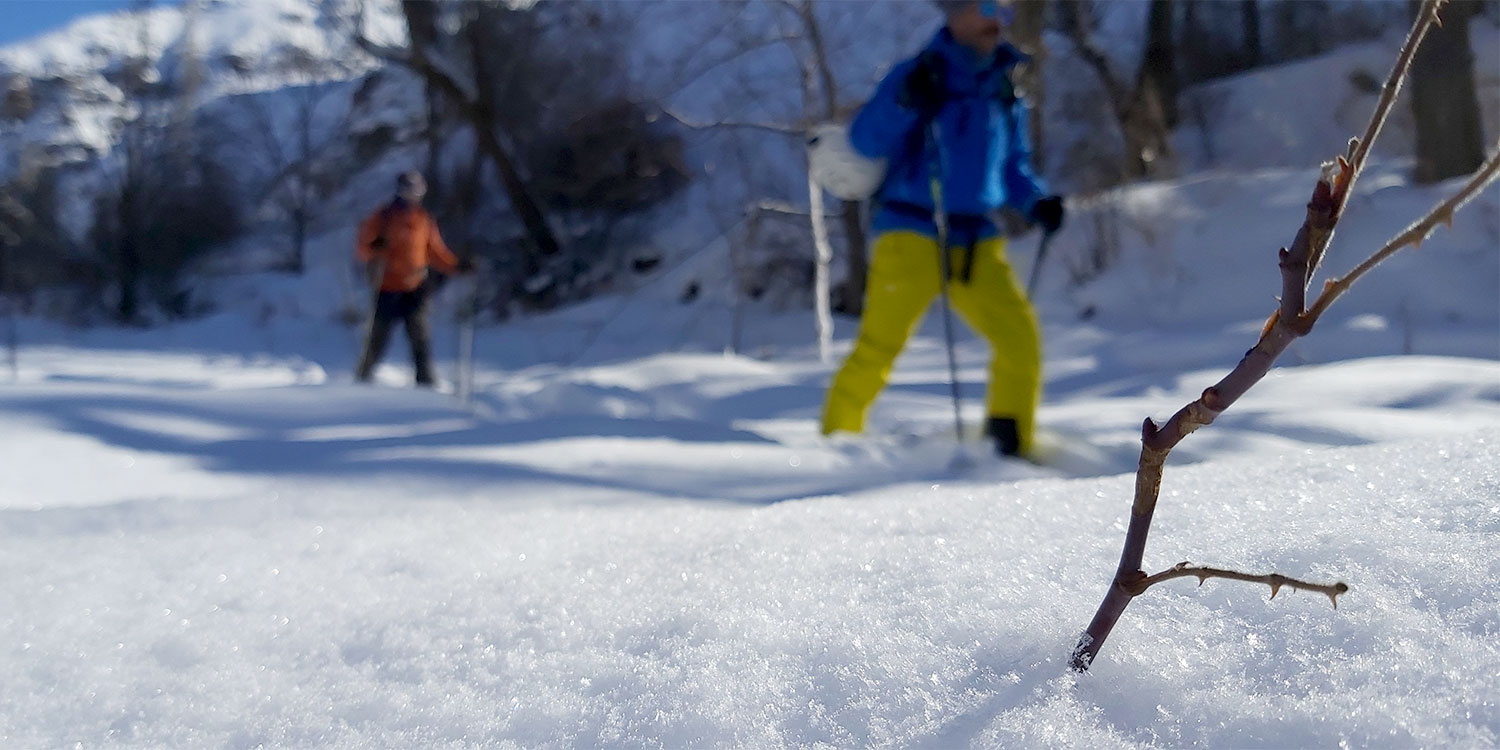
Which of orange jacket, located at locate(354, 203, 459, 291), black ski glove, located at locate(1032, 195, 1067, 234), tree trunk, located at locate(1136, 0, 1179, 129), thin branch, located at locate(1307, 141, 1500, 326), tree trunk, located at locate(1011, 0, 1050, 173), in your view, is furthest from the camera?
tree trunk, located at locate(1136, 0, 1179, 129)

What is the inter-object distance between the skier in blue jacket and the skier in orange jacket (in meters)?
3.50

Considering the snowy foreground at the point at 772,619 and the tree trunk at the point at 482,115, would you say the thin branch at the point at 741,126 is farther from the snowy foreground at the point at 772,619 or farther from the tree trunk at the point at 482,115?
the tree trunk at the point at 482,115

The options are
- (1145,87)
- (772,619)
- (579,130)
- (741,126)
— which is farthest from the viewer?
(579,130)

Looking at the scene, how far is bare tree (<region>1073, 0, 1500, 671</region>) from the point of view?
49cm

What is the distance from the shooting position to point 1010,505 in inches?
38.3

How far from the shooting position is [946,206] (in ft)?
8.41

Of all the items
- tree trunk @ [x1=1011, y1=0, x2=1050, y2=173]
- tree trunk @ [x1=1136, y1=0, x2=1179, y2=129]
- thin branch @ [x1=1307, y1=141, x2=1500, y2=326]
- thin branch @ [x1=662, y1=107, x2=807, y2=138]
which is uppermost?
tree trunk @ [x1=1136, y1=0, x2=1179, y2=129]

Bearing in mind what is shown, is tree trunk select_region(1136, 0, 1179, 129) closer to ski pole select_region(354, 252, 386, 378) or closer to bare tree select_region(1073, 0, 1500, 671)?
ski pole select_region(354, 252, 386, 378)

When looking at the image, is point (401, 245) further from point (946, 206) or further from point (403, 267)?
point (946, 206)

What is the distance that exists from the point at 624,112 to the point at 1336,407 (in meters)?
10.1

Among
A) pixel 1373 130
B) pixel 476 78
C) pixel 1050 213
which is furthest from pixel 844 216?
pixel 1373 130

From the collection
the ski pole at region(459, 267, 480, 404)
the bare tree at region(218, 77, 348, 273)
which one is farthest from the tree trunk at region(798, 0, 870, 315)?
the bare tree at region(218, 77, 348, 273)

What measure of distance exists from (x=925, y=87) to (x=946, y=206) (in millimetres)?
320

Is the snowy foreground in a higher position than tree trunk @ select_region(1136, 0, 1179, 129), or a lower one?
lower
